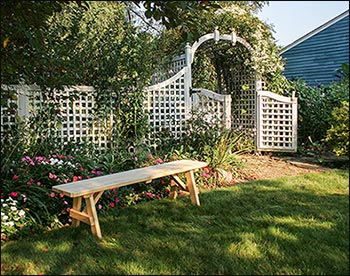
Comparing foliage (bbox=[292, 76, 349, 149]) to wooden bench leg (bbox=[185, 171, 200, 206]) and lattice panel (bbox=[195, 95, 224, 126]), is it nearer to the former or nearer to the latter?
lattice panel (bbox=[195, 95, 224, 126])

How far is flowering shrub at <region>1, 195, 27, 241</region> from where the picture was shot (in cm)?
321

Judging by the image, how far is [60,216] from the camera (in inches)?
145

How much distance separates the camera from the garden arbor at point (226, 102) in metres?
6.26

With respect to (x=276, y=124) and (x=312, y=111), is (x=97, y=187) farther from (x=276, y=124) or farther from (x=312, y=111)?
(x=312, y=111)

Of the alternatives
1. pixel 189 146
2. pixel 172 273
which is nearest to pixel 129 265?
pixel 172 273

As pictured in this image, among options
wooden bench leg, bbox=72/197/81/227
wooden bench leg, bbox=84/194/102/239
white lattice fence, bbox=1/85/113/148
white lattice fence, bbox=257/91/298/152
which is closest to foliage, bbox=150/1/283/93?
white lattice fence, bbox=257/91/298/152

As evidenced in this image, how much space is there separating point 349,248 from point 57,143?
3.60m

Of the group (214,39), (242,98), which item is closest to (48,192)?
(214,39)

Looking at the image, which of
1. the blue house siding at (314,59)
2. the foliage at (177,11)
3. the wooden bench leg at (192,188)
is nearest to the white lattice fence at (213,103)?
the wooden bench leg at (192,188)

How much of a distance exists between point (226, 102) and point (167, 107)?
1.04 meters

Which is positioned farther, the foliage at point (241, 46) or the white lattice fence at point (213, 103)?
the foliage at point (241, 46)

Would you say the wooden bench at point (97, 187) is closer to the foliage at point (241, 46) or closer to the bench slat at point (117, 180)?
the bench slat at point (117, 180)

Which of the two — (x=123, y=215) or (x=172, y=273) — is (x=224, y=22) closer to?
Answer: (x=123, y=215)

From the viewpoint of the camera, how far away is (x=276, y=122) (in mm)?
7387
